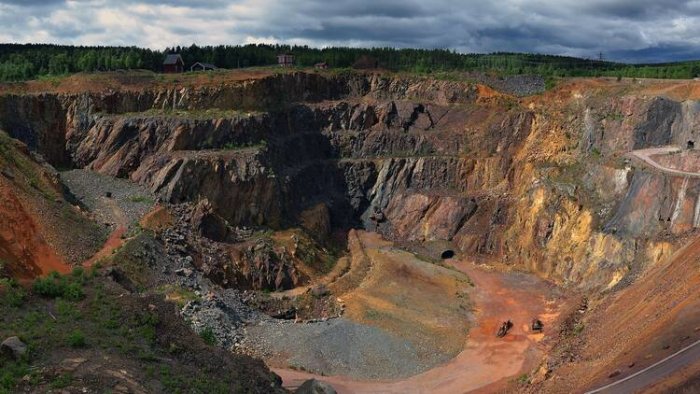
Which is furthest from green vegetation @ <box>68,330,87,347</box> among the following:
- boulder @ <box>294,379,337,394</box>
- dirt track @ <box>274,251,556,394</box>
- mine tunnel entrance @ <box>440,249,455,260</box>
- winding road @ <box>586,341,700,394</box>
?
mine tunnel entrance @ <box>440,249,455,260</box>

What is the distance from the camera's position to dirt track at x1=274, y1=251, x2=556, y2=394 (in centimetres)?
3856

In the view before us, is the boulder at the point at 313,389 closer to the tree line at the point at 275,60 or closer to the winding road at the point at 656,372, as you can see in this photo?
the winding road at the point at 656,372

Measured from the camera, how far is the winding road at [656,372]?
26641 mm

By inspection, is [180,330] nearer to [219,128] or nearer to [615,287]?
[615,287]

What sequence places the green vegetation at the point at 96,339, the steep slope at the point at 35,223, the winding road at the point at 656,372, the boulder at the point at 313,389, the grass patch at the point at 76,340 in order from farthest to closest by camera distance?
the steep slope at the point at 35,223, the boulder at the point at 313,389, the winding road at the point at 656,372, the grass patch at the point at 76,340, the green vegetation at the point at 96,339

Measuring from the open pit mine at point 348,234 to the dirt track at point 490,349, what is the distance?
199 millimetres

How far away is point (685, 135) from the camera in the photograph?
57.9 metres

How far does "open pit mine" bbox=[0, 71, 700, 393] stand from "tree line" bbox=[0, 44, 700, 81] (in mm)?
13312

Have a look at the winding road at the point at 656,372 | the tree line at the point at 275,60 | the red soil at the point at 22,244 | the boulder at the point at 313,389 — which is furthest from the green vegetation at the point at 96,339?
the tree line at the point at 275,60

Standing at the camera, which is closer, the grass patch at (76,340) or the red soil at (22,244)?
the grass patch at (76,340)

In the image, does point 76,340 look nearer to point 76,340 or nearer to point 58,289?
point 76,340

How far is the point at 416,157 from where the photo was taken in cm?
7400

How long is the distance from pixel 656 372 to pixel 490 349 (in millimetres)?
17456

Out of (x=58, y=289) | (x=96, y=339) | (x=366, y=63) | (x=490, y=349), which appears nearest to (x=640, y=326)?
(x=490, y=349)
